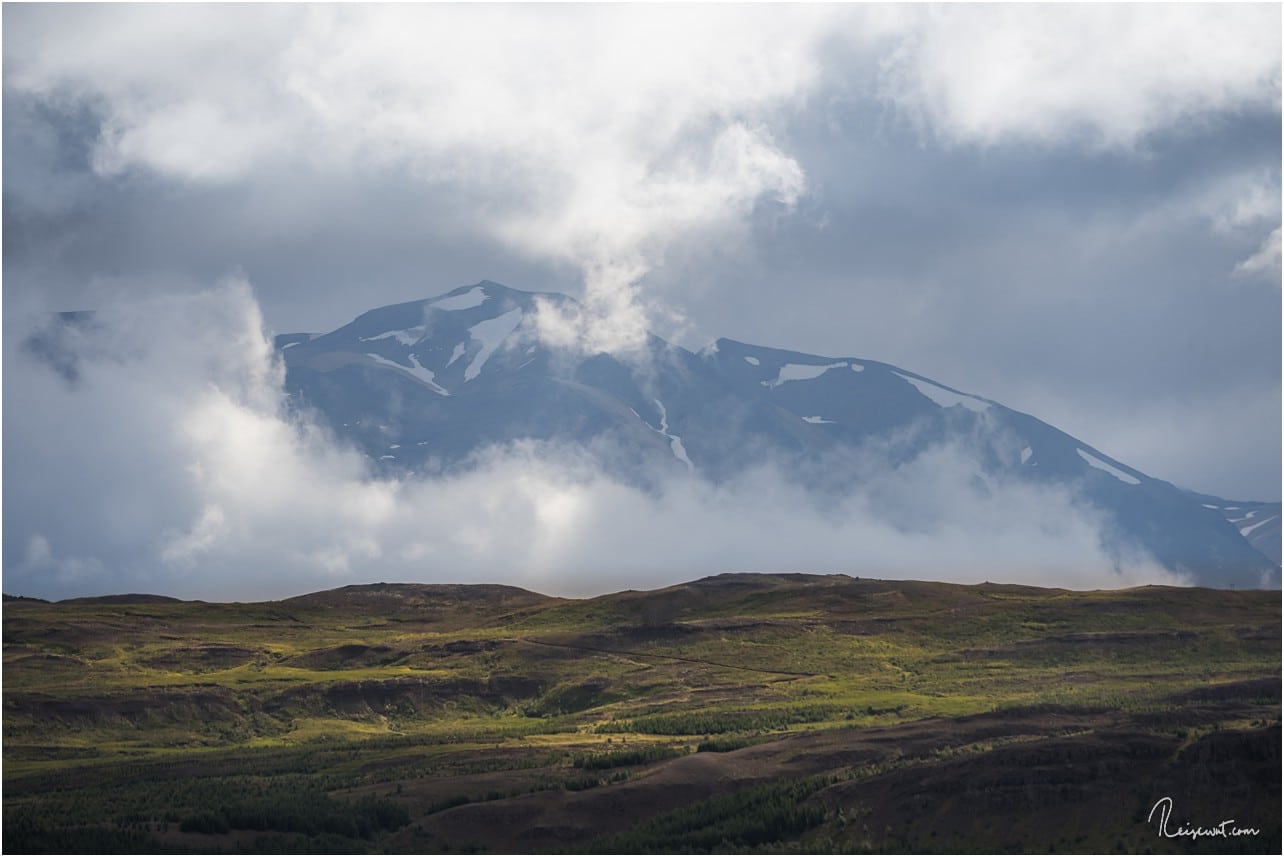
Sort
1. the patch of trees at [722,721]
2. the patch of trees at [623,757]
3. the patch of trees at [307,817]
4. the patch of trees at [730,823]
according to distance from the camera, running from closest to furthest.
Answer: the patch of trees at [730,823], the patch of trees at [307,817], the patch of trees at [623,757], the patch of trees at [722,721]

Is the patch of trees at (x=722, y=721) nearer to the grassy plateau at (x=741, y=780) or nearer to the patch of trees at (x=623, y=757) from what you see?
the grassy plateau at (x=741, y=780)

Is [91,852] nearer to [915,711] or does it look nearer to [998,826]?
[998,826]

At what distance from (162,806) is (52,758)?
4831cm

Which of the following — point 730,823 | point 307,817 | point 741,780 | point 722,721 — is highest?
point 722,721

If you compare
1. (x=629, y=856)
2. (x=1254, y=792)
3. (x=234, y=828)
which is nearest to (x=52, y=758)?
(x=234, y=828)

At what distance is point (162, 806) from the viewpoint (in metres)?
136
